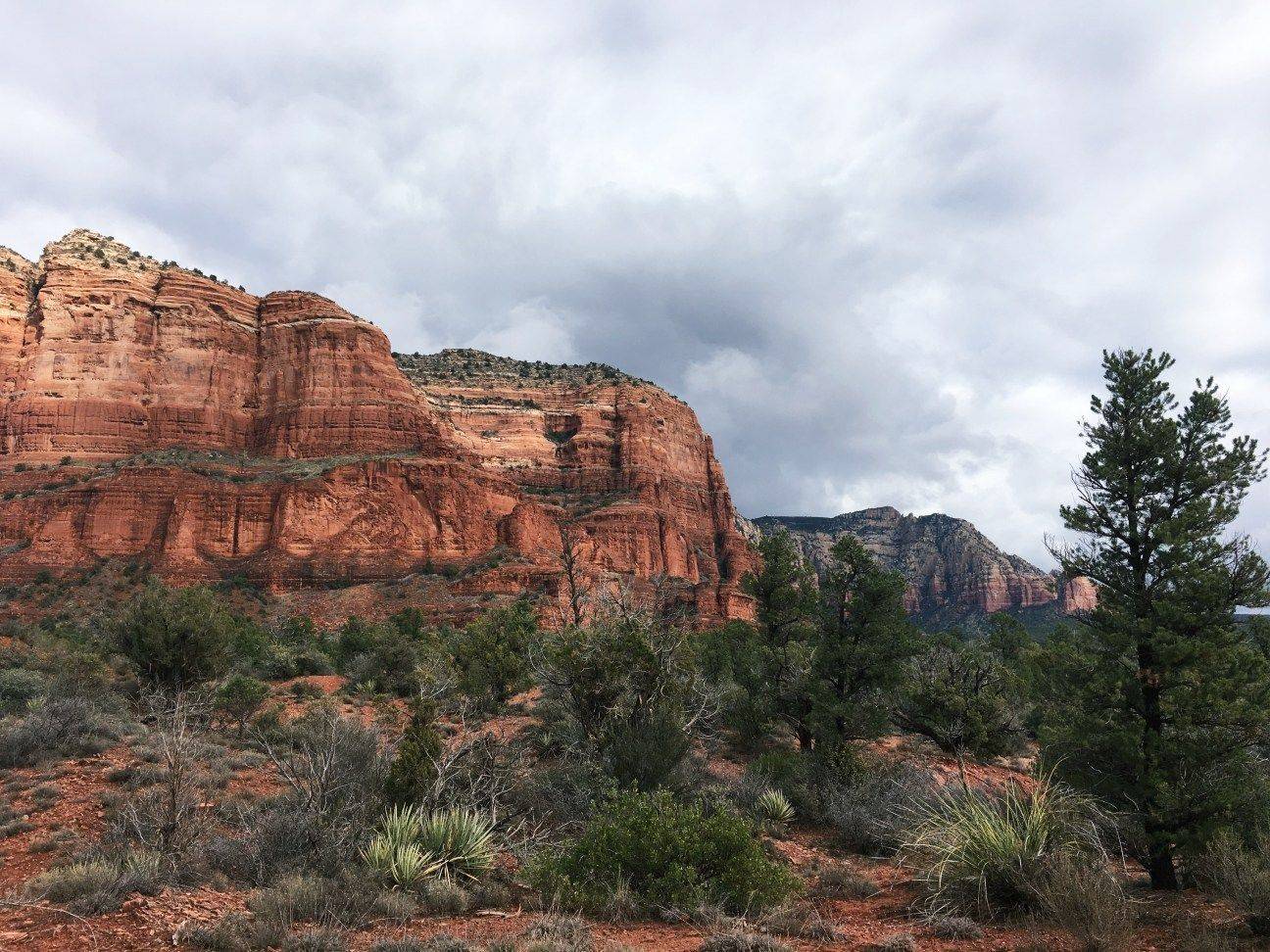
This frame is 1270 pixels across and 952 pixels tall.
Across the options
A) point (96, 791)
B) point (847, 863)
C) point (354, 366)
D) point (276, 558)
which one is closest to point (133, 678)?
point (96, 791)

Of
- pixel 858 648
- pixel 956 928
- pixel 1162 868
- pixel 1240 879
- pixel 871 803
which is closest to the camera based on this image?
pixel 956 928

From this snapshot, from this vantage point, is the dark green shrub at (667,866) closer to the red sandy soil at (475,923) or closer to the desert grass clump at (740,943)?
the red sandy soil at (475,923)

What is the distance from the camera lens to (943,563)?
152m

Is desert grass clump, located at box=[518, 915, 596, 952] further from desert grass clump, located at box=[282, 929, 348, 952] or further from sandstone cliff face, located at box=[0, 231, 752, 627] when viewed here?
sandstone cliff face, located at box=[0, 231, 752, 627]

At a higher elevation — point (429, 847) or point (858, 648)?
point (858, 648)

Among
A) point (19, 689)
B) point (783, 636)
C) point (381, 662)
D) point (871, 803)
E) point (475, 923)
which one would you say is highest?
point (783, 636)

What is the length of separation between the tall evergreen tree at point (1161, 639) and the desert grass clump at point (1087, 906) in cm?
240

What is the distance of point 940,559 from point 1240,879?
525 ft

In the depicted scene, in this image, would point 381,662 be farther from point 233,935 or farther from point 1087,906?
point 1087,906

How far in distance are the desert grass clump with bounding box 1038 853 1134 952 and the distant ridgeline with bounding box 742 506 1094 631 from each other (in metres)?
117

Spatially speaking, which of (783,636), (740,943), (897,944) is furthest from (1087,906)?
(783,636)

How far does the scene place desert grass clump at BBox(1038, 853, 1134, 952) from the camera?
5703 millimetres

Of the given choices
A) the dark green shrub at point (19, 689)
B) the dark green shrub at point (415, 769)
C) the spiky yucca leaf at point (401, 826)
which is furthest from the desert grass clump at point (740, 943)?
the dark green shrub at point (19, 689)

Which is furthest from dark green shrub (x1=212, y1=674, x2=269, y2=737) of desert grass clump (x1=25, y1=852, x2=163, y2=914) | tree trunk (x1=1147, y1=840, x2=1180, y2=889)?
tree trunk (x1=1147, y1=840, x2=1180, y2=889)
